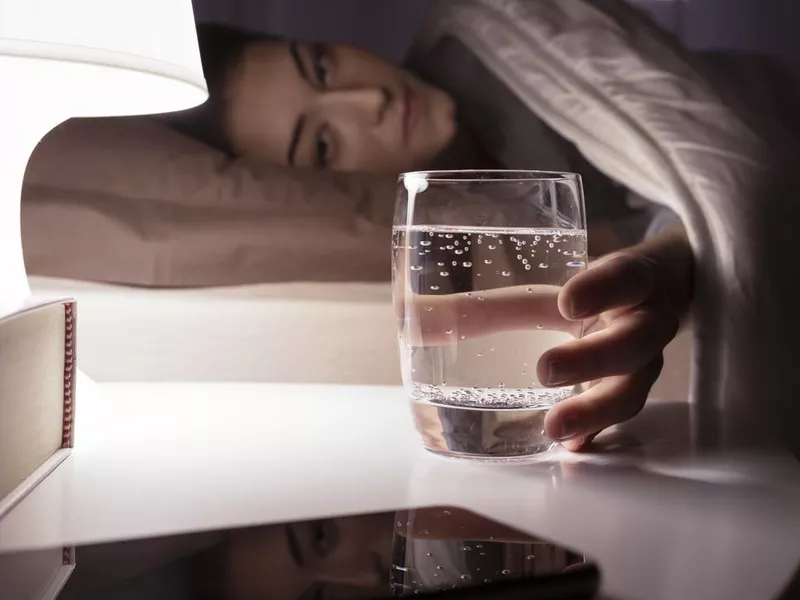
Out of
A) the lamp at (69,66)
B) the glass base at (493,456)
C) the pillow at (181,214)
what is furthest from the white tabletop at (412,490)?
the pillow at (181,214)

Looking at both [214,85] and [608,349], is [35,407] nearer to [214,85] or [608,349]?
[608,349]

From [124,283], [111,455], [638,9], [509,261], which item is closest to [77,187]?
[124,283]

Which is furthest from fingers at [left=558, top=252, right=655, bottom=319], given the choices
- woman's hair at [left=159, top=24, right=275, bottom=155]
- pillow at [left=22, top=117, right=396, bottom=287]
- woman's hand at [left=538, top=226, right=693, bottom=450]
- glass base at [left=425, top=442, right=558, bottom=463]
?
woman's hair at [left=159, top=24, right=275, bottom=155]

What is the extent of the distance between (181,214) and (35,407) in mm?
489

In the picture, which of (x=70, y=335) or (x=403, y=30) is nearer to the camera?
(x=70, y=335)

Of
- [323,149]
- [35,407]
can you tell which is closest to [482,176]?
[35,407]

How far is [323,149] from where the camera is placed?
3.18 ft

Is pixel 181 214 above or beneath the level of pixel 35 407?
above

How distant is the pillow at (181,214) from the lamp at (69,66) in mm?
288

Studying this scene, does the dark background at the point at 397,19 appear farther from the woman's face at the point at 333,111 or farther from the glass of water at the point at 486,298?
the glass of water at the point at 486,298

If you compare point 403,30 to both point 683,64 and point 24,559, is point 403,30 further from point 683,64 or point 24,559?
point 24,559

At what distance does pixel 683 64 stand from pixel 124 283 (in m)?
0.75

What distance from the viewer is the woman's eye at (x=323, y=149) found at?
3.17ft

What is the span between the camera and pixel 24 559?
0.35 m
